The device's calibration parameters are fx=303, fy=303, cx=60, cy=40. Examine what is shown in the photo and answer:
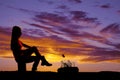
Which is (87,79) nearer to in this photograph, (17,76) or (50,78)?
(50,78)

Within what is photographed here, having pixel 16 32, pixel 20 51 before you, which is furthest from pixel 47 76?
pixel 16 32

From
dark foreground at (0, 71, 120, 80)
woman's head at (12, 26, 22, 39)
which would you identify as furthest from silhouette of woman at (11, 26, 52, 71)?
dark foreground at (0, 71, 120, 80)

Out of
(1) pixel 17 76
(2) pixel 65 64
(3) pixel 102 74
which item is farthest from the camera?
(2) pixel 65 64

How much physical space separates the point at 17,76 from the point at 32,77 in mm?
686

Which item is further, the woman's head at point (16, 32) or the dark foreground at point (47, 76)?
the woman's head at point (16, 32)

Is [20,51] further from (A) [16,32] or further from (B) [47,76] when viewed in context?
(B) [47,76]

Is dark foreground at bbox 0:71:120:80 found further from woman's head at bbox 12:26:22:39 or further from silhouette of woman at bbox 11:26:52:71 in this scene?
woman's head at bbox 12:26:22:39

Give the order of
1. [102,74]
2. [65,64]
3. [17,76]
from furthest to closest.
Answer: [65,64], [102,74], [17,76]

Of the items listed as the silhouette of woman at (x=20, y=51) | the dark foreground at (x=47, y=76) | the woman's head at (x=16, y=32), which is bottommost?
the dark foreground at (x=47, y=76)

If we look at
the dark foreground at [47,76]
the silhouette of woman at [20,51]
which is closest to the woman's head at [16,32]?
the silhouette of woman at [20,51]

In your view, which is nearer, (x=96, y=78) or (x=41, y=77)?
(x=41, y=77)

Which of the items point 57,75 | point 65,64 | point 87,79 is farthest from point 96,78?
point 65,64

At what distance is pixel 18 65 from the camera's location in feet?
46.3

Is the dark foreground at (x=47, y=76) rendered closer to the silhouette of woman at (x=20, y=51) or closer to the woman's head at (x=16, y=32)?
the silhouette of woman at (x=20, y=51)
